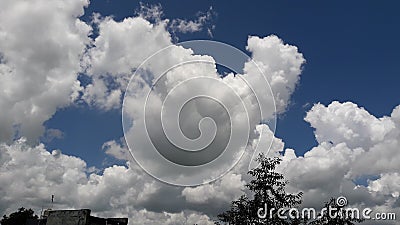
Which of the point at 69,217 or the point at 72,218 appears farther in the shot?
the point at 69,217

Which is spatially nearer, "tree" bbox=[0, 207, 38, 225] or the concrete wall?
the concrete wall

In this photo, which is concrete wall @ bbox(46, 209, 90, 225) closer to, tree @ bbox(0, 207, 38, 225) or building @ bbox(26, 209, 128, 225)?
building @ bbox(26, 209, 128, 225)

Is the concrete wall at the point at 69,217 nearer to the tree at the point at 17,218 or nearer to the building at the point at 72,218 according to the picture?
Answer: the building at the point at 72,218

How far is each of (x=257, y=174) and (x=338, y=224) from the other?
1038 centimetres

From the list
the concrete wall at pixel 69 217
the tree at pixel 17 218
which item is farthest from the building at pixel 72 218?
the tree at pixel 17 218

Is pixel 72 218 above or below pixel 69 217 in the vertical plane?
below

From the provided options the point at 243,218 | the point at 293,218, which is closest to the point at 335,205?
the point at 293,218

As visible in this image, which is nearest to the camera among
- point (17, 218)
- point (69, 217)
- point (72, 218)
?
point (72, 218)

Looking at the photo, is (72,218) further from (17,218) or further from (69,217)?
(17,218)

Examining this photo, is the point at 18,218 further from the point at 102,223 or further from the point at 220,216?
the point at 220,216

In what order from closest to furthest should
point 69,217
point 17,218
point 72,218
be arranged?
point 72,218 → point 69,217 → point 17,218

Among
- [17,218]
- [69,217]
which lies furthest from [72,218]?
[17,218]

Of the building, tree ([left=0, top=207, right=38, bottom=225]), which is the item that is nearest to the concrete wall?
the building

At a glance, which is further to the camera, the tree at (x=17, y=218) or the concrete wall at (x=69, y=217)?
the tree at (x=17, y=218)
